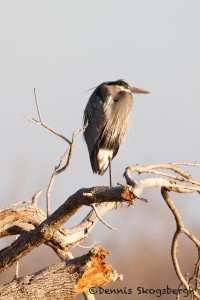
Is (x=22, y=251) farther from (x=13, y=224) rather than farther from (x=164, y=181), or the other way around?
(x=164, y=181)

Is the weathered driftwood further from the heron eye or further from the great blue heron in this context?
the heron eye

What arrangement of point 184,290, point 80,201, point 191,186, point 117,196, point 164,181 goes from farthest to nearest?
point 184,290 → point 191,186 → point 164,181 → point 80,201 → point 117,196

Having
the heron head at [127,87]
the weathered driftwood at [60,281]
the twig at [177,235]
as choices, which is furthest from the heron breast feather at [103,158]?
the weathered driftwood at [60,281]

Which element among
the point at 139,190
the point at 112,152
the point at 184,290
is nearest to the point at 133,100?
the point at 112,152

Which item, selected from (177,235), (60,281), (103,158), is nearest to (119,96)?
(103,158)

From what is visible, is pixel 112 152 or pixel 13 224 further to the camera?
pixel 112 152

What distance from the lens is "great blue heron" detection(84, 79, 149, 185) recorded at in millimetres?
7285

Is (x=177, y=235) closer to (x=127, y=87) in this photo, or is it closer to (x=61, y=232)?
(x=61, y=232)

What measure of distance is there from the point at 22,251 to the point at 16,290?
0.72 feet

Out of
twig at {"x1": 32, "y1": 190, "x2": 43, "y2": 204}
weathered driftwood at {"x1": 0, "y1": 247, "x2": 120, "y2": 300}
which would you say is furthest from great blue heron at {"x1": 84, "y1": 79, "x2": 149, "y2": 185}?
weathered driftwood at {"x1": 0, "y1": 247, "x2": 120, "y2": 300}

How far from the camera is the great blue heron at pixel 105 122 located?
7285mm

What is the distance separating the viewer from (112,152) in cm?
745

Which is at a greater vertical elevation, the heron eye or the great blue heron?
the heron eye

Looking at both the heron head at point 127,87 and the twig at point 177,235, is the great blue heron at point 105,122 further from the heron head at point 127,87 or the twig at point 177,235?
the twig at point 177,235
